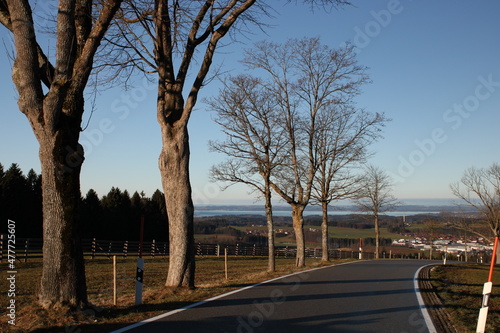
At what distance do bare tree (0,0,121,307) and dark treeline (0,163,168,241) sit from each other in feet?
108

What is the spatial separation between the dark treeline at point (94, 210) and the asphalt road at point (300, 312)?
32.8m

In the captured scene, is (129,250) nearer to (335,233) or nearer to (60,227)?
(60,227)

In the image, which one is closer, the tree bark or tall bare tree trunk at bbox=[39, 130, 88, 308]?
tall bare tree trunk at bbox=[39, 130, 88, 308]

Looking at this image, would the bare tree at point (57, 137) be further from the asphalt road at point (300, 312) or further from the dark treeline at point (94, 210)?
the dark treeline at point (94, 210)

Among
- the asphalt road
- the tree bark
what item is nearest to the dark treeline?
the tree bark

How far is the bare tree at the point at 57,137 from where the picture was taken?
7.19 meters

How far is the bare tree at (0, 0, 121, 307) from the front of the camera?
719 centimetres

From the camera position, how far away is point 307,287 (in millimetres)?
11328

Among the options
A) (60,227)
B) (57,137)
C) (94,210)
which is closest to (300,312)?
(60,227)

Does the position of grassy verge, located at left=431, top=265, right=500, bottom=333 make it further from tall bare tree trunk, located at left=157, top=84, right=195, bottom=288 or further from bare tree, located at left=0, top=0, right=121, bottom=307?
bare tree, located at left=0, top=0, right=121, bottom=307

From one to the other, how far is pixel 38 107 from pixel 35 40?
1.13 metres

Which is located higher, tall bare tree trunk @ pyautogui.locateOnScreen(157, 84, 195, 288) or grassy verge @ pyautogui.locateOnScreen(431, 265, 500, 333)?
tall bare tree trunk @ pyautogui.locateOnScreen(157, 84, 195, 288)

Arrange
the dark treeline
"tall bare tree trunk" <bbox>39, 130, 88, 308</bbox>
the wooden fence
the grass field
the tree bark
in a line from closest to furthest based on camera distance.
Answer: "tall bare tree trunk" <bbox>39, 130, 88, 308</bbox> < the tree bark < the wooden fence < the dark treeline < the grass field

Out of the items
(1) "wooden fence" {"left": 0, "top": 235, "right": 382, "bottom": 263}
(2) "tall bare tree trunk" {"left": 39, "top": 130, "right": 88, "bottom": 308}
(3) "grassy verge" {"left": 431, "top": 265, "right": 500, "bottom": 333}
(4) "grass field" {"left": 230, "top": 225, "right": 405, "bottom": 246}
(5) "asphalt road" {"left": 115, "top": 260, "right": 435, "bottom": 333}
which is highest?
(2) "tall bare tree trunk" {"left": 39, "top": 130, "right": 88, "bottom": 308}
